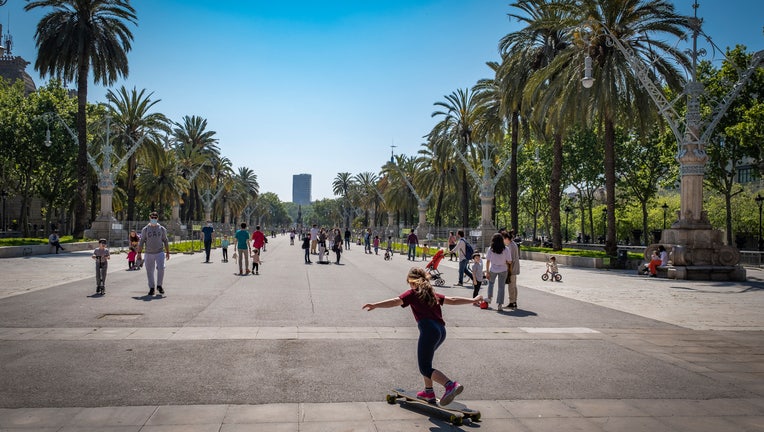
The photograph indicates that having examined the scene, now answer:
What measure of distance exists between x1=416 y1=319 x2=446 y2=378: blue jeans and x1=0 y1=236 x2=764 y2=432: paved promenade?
44cm

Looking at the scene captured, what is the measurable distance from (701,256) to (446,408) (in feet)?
68.9

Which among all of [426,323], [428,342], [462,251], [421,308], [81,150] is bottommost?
[428,342]

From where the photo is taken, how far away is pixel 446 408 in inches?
211

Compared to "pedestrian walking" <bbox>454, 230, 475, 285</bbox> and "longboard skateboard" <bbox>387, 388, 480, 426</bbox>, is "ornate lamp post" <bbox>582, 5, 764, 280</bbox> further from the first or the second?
"longboard skateboard" <bbox>387, 388, 480, 426</bbox>

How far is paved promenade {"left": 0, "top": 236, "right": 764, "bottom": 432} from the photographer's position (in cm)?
532

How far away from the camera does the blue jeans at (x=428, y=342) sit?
5562mm

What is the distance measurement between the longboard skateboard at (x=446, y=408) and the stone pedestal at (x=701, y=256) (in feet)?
64.8

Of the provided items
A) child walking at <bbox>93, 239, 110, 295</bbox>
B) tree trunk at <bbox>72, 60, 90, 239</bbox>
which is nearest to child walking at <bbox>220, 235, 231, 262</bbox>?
tree trunk at <bbox>72, 60, 90, 239</bbox>

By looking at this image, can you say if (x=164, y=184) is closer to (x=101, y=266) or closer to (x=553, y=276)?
(x=553, y=276)


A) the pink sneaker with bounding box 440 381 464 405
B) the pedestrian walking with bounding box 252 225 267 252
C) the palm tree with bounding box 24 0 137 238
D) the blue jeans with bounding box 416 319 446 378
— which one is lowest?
the pink sneaker with bounding box 440 381 464 405

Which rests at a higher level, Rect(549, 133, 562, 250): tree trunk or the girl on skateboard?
Rect(549, 133, 562, 250): tree trunk

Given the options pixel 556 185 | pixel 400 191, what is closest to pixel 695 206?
pixel 556 185

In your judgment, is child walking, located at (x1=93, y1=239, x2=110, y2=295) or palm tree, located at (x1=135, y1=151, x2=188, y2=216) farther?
palm tree, located at (x1=135, y1=151, x2=188, y2=216)

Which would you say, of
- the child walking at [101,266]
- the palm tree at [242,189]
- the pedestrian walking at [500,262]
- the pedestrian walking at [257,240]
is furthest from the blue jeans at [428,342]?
the palm tree at [242,189]
